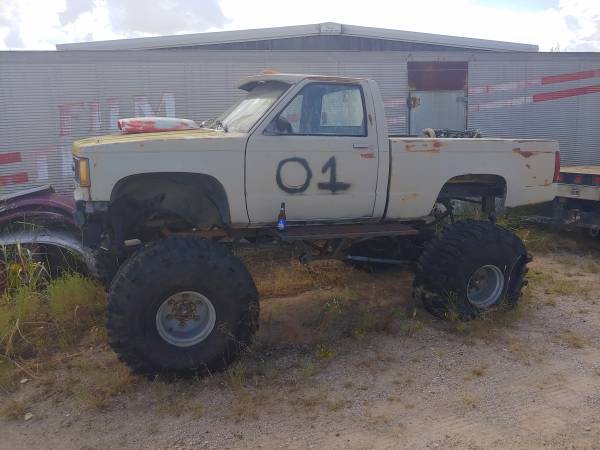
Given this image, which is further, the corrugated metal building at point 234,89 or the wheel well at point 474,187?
the corrugated metal building at point 234,89

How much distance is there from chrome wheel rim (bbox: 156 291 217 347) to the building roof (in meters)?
8.46

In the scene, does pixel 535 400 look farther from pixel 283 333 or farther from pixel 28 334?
pixel 28 334

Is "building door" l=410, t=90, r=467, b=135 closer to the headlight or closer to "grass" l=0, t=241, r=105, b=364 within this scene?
"grass" l=0, t=241, r=105, b=364

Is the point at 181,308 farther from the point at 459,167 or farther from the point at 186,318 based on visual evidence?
the point at 459,167

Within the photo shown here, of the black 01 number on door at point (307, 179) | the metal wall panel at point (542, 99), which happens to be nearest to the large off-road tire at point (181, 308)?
the black 01 number on door at point (307, 179)

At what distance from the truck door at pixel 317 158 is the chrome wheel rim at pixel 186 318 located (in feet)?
2.72

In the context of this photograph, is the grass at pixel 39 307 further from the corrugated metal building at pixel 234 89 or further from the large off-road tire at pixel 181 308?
the corrugated metal building at pixel 234 89

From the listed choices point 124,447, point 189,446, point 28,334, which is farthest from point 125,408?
point 28,334

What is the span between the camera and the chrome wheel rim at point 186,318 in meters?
4.12

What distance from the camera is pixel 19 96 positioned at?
7664 millimetres

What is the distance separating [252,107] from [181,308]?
1.88 meters

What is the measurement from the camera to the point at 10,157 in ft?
25.3

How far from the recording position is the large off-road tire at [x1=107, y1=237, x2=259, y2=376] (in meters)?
3.93

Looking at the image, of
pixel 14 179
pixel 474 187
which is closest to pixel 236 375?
pixel 474 187
